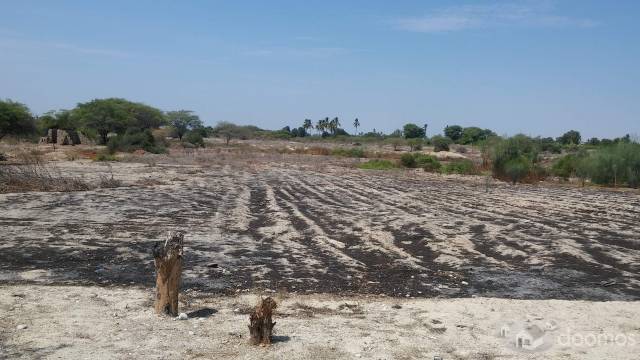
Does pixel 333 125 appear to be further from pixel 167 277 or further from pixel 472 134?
pixel 167 277

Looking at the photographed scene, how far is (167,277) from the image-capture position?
6816 mm

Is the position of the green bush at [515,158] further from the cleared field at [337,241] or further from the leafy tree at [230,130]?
the leafy tree at [230,130]

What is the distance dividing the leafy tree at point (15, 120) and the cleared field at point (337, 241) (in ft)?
80.8

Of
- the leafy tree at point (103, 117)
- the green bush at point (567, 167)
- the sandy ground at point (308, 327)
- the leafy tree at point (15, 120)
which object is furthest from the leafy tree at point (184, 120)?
the sandy ground at point (308, 327)

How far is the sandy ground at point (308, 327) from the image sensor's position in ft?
18.9

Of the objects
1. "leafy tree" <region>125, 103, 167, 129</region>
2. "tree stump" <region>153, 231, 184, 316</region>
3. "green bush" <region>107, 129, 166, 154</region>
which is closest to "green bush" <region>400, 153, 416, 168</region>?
"green bush" <region>107, 129, 166, 154</region>

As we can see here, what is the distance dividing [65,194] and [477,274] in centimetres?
1369

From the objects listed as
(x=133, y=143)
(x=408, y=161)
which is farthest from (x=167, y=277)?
(x=133, y=143)

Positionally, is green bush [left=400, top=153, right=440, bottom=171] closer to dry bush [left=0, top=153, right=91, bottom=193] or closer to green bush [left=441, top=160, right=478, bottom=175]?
green bush [left=441, top=160, right=478, bottom=175]

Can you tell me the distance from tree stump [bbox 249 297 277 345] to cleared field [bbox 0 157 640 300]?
89.6 inches

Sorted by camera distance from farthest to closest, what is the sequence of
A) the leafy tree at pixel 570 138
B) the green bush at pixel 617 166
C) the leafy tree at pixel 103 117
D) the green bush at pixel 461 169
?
the leafy tree at pixel 570 138
the leafy tree at pixel 103 117
the green bush at pixel 461 169
the green bush at pixel 617 166

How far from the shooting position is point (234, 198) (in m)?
20.0

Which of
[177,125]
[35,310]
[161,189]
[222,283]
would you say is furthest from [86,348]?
[177,125]

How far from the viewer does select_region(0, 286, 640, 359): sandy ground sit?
5.77 metres
